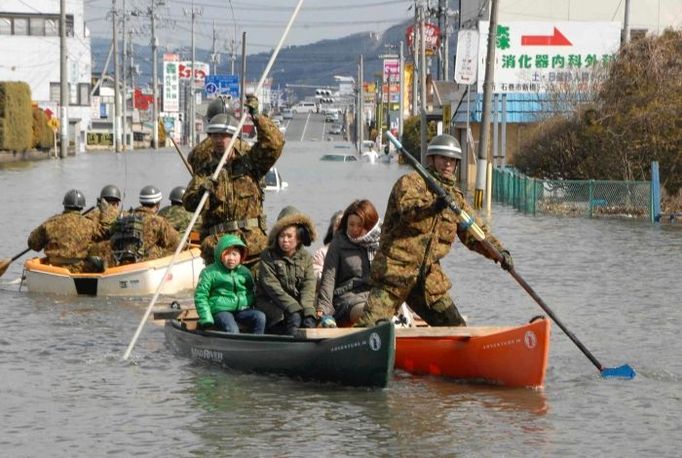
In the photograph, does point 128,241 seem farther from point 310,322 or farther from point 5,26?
point 5,26

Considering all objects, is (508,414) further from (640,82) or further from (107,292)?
(640,82)

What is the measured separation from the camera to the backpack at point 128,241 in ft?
66.0

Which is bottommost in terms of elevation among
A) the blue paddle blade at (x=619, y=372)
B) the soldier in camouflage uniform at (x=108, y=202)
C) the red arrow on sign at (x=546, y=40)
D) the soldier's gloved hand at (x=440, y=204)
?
the blue paddle blade at (x=619, y=372)

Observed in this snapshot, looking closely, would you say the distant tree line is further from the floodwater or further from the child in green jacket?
the child in green jacket

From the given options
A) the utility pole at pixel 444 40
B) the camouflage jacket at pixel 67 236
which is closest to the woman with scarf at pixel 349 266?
the camouflage jacket at pixel 67 236

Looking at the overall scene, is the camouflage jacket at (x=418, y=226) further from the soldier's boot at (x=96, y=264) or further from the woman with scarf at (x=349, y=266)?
the soldier's boot at (x=96, y=264)

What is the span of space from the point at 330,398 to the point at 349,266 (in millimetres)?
1453

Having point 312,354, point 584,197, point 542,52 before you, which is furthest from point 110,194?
point 542,52

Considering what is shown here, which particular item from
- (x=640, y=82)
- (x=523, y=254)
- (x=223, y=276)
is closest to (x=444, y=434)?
(x=223, y=276)

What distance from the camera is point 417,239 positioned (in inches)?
499

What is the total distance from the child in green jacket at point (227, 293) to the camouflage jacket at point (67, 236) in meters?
6.46

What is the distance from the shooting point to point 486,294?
826 inches

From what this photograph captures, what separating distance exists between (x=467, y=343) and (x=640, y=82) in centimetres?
2507

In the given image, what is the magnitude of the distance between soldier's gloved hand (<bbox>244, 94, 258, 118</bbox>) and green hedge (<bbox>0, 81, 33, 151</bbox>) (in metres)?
61.6
